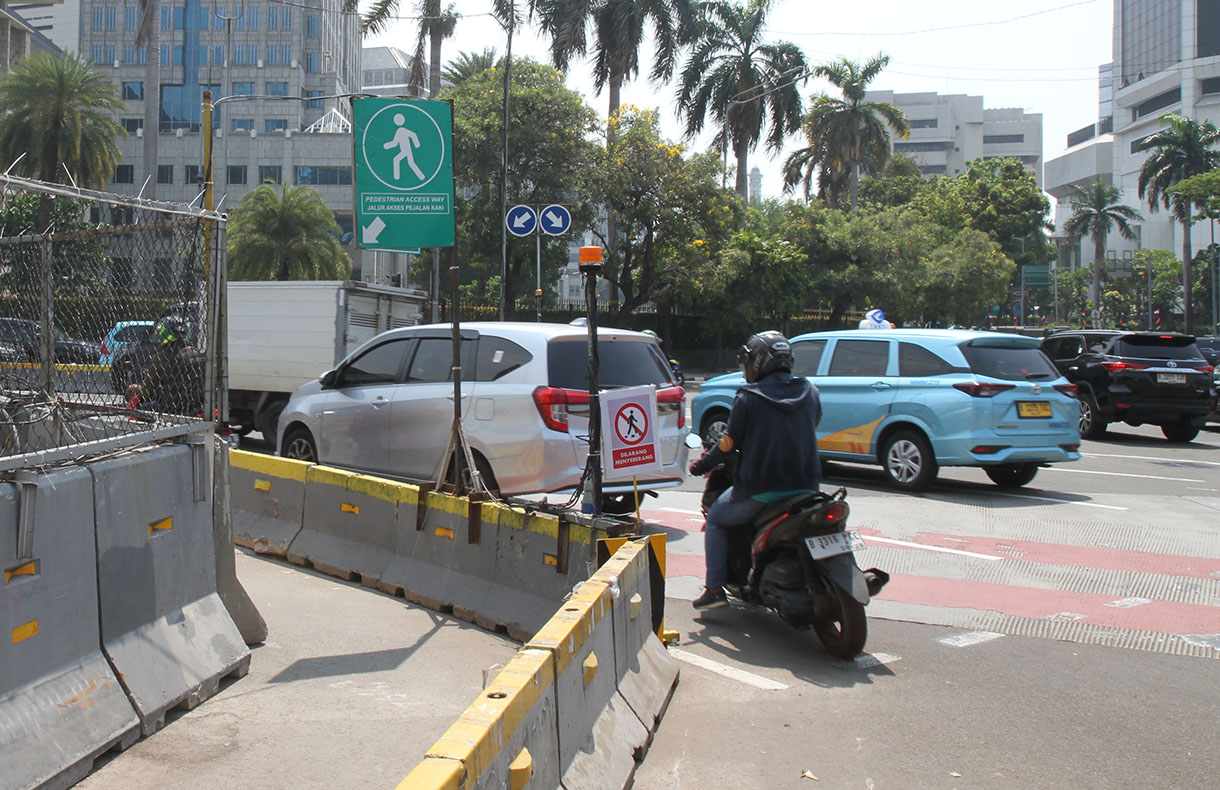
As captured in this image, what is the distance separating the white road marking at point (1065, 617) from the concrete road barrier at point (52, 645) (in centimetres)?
520

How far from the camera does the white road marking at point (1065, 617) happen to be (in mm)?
6438

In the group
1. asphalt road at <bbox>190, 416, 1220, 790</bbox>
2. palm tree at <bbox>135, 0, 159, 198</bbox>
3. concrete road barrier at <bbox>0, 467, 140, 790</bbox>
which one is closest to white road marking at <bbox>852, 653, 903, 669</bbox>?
asphalt road at <bbox>190, 416, 1220, 790</bbox>

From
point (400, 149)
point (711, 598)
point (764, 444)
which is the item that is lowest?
point (711, 598)

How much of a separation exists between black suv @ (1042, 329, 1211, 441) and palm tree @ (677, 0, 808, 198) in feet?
81.8

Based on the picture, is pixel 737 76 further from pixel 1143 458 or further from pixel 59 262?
pixel 59 262

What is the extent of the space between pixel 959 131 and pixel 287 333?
147916 millimetres

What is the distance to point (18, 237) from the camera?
18.4ft

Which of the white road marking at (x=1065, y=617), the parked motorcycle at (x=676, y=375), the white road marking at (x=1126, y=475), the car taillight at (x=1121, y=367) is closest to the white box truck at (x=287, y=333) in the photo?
the parked motorcycle at (x=676, y=375)

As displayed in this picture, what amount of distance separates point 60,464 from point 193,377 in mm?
1156

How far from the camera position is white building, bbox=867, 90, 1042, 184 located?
470 ft

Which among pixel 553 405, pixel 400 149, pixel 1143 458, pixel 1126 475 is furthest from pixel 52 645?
pixel 1143 458

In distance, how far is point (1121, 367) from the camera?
54.6 feet

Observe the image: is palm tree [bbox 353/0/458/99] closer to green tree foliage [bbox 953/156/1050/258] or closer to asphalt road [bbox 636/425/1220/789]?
asphalt road [bbox 636/425/1220/789]

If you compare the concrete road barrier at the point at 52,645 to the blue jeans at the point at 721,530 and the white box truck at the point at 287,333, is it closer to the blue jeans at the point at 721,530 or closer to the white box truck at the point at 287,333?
the blue jeans at the point at 721,530
